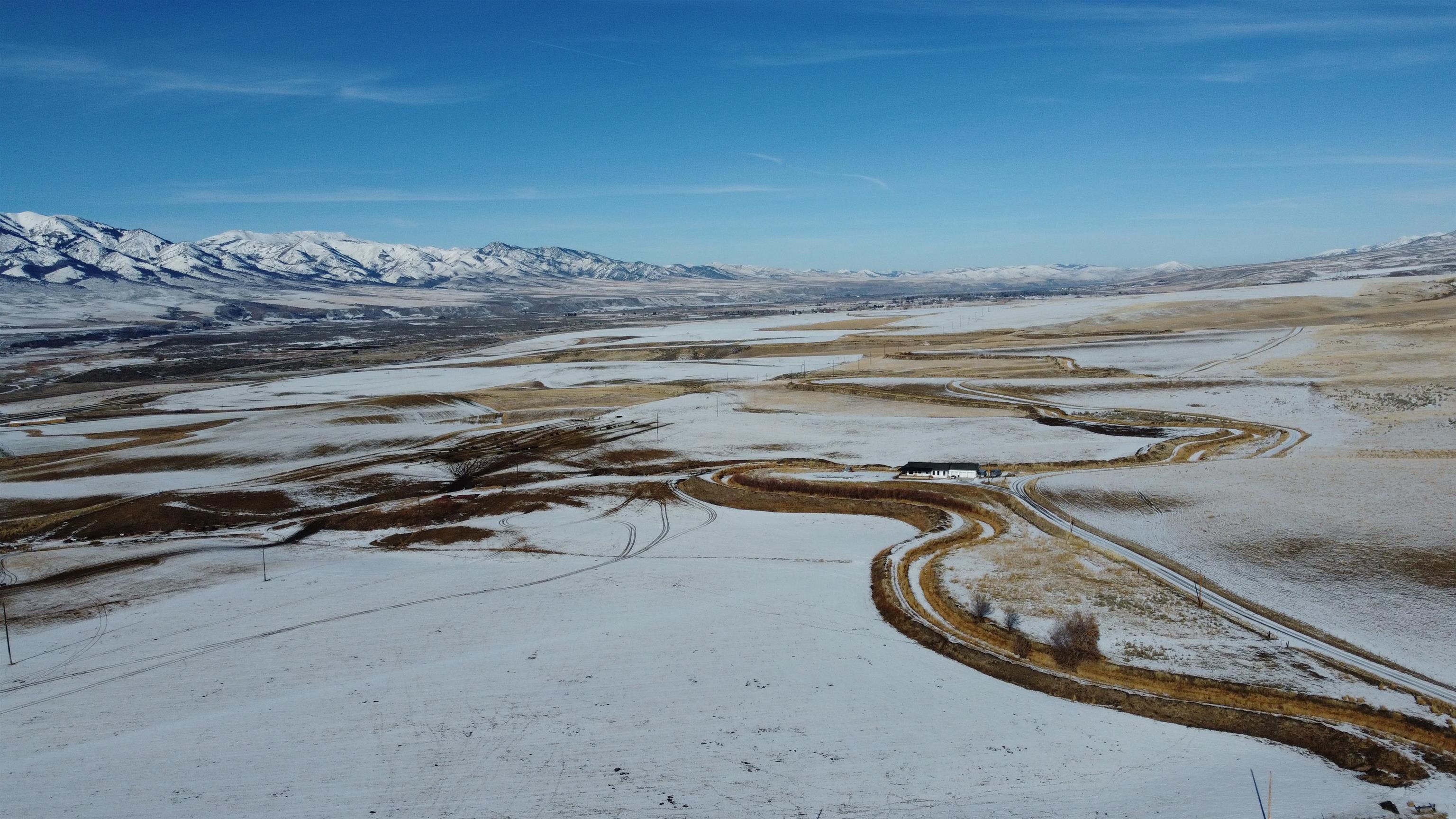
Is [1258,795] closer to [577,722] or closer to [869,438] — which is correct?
[577,722]

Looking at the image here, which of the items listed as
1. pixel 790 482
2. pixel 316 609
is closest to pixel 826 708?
pixel 316 609

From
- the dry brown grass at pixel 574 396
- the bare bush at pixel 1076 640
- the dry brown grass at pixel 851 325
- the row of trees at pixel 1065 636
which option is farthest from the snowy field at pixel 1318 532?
the dry brown grass at pixel 851 325

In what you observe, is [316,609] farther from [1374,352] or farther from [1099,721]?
[1374,352]

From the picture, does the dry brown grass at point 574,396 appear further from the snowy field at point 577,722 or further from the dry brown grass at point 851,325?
the dry brown grass at point 851,325

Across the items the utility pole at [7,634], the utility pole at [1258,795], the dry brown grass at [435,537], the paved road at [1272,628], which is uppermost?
the paved road at [1272,628]

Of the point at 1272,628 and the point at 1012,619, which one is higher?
the point at 1272,628

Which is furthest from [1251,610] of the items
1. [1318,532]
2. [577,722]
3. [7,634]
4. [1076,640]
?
[7,634]
